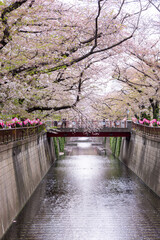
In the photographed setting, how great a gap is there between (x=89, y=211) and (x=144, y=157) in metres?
12.4

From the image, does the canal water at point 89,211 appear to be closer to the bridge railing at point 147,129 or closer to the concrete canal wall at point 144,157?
the concrete canal wall at point 144,157

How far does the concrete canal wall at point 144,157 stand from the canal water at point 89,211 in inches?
36.3

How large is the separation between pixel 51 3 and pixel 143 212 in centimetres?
1420

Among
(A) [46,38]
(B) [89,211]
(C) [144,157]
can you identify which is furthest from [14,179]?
(C) [144,157]

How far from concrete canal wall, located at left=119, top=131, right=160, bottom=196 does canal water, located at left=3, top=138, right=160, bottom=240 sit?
36.3 inches

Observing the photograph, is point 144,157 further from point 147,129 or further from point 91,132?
point 91,132

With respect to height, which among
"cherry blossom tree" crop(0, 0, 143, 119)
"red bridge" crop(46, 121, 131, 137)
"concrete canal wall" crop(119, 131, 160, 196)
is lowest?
"concrete canal wall" crop(119, 131, 160, 196)

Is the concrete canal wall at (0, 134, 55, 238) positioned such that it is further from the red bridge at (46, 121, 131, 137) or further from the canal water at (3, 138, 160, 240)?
the red bridge at (46, 121, 131, 137)

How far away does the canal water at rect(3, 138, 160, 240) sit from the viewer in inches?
622

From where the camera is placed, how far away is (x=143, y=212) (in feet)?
64.5

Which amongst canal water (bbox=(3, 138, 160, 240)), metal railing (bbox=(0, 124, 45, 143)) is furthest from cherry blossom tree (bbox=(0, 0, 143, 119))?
canal water (bbox=(3, 138, 160, 240))

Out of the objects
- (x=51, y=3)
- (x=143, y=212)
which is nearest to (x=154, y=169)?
(x=143, y=212)

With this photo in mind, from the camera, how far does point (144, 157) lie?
30.5 metres

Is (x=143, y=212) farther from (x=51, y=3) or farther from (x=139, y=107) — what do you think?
(x=139, y=107)
